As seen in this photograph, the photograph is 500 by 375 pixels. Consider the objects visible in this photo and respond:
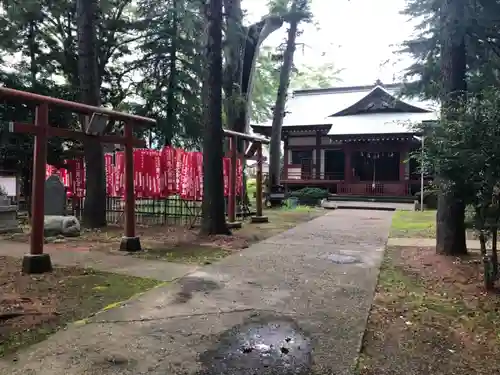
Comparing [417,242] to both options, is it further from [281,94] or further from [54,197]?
[281,94]

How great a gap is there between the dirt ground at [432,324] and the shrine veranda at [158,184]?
19.8ft

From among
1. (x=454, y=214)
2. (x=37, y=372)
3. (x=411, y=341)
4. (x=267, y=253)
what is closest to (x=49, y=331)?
(x=37, y=372)

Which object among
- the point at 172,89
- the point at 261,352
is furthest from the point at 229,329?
the point at 172,89

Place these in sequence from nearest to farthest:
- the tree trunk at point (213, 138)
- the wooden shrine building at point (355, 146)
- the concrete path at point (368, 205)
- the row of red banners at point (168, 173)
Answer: the tree trunk at point (213, 138)
the row of red banners at point (168, 173)
the concrete path at point (368, 205)
the wooden shrine building at point (355, 146)

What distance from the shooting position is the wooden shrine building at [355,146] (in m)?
24.1

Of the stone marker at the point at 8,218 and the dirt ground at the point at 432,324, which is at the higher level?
the stone marker at the point at 8,218

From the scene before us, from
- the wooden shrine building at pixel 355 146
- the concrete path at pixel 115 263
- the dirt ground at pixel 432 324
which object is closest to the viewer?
the dirt ground at pixel 432 324

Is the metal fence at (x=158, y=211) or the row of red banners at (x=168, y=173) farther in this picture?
the metal fence at (x=158, y=211)

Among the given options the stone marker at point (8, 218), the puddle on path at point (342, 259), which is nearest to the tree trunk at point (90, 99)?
the stone marker at point (8, 218)

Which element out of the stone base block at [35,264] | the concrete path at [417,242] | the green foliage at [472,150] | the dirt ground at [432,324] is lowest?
the dirt ground at [432,324]

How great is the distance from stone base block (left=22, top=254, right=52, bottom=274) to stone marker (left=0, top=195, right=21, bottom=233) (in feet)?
15.2

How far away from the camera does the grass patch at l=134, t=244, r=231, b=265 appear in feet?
23.1

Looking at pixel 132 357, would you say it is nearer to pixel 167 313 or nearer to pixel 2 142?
pixel 167 313

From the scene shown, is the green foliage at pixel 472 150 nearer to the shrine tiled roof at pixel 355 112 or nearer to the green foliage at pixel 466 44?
the green foliage at pixel 466 44
